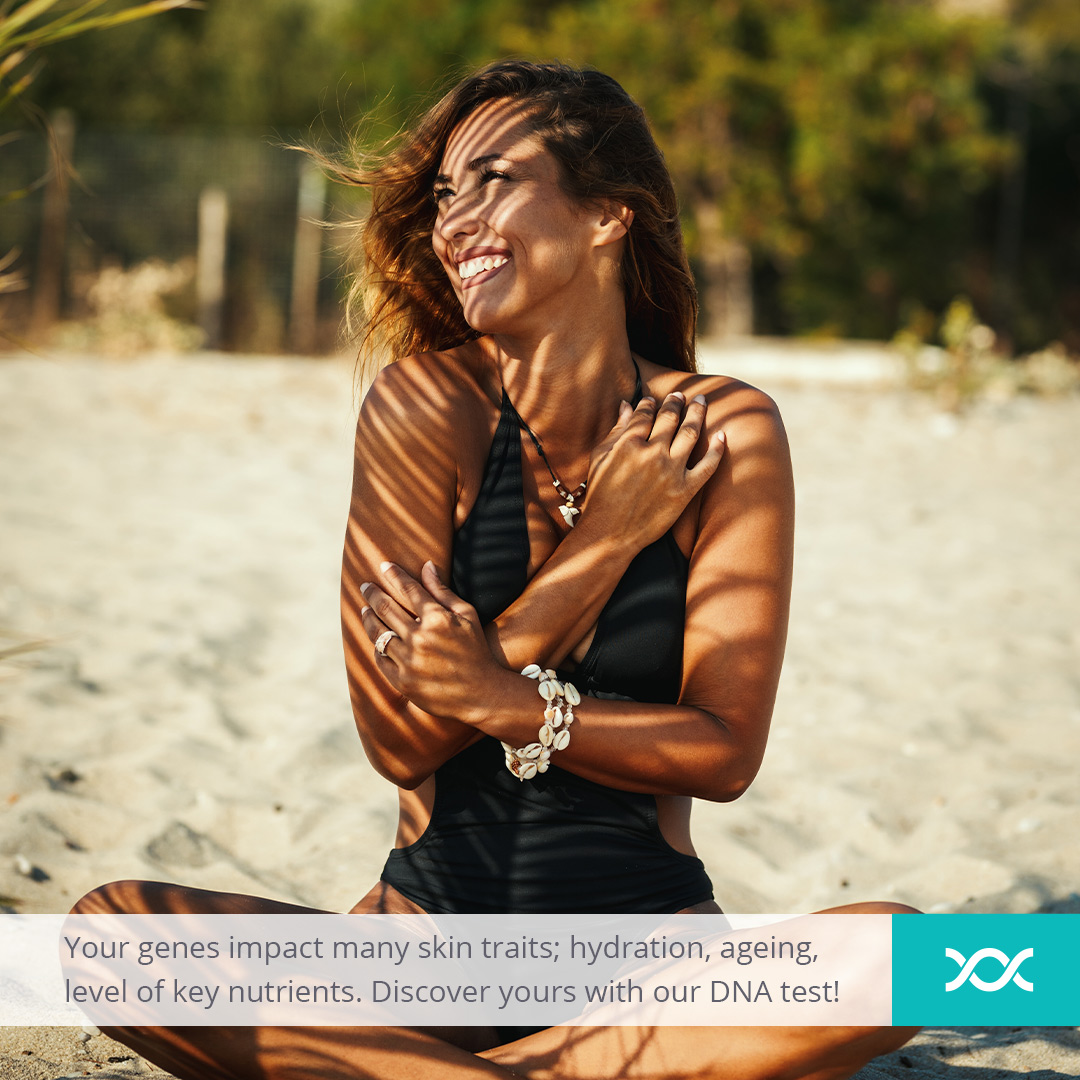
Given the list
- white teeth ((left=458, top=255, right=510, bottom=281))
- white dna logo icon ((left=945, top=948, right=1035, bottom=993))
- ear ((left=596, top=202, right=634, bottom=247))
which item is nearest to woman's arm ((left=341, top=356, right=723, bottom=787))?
white teeth ((left=458, top=255, right=510, bottom=281))

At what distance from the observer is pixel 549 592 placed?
5.50 ft

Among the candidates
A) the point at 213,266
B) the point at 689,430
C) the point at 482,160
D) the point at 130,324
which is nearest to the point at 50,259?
the point at 213,266

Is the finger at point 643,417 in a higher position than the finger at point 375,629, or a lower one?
higher

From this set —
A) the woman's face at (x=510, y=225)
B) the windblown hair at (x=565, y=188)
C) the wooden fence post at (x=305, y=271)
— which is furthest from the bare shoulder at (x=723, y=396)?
the wooden fence post at (x=305, y=271)

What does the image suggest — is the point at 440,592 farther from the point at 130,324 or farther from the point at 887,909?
the point at 130,324

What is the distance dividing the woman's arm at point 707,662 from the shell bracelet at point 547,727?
0.05 ft

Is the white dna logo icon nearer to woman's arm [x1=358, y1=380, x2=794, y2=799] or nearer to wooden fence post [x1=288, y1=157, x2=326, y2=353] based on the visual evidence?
woman's arm [x1=358, y1=380, x2=794, y2=799]

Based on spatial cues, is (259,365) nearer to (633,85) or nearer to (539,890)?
(633,85)

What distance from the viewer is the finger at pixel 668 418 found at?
1.82m

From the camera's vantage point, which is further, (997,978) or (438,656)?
(997,978)

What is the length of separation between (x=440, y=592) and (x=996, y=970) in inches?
52.4

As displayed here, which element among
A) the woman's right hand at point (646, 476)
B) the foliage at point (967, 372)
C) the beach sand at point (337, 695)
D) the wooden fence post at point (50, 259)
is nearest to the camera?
the woman's right hand at point (646, 476)

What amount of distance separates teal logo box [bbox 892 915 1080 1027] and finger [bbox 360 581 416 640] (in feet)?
2.79

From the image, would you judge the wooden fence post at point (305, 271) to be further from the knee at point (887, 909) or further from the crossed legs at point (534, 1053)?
the knee at point (887, 909)
